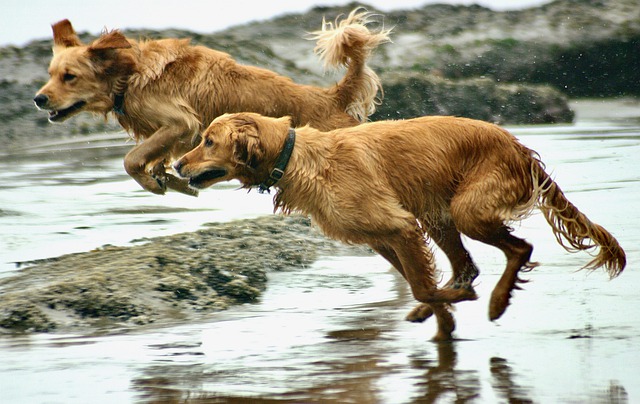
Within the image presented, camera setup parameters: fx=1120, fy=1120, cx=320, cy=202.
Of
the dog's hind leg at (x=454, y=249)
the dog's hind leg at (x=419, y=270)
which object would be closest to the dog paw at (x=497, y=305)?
the dog's hind leg at (x=419, y=270)

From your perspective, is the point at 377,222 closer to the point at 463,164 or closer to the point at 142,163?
the point at 463,164

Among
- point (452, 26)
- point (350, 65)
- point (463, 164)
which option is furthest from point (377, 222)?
point (452, 26)

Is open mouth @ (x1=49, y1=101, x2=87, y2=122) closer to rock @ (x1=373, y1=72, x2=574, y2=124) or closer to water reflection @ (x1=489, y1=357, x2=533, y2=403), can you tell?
water reflection @ (x1=489, y1=357, x2=533, y2=403)

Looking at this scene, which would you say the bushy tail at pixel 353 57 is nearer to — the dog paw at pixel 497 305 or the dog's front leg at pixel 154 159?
the dog's front leg at pixel 154 159

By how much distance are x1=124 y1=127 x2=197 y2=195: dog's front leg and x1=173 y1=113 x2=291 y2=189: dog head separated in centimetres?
251

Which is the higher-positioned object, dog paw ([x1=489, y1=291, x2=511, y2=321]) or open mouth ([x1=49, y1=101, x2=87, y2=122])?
open mouth ([x1=49, y1=101, x2=87, y2=122])

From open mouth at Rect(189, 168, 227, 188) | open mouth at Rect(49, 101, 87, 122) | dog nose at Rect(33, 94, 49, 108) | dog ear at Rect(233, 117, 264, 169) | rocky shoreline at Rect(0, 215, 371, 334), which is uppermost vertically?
dog ear at Rect(233, 117, 264, 169)

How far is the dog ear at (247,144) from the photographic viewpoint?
6820 mm

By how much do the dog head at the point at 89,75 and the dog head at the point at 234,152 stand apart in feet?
8.90

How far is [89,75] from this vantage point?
9383 millimetres

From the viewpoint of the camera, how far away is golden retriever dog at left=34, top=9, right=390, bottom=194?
369 inches

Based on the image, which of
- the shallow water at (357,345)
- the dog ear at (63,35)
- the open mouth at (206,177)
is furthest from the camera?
the dog ear at (63,35)

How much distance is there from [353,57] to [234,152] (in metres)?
2.83

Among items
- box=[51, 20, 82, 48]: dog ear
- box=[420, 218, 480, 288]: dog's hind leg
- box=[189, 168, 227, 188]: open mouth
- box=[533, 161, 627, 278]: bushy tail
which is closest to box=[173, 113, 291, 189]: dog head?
box=[189, 168, 227, 188]: open mouth
